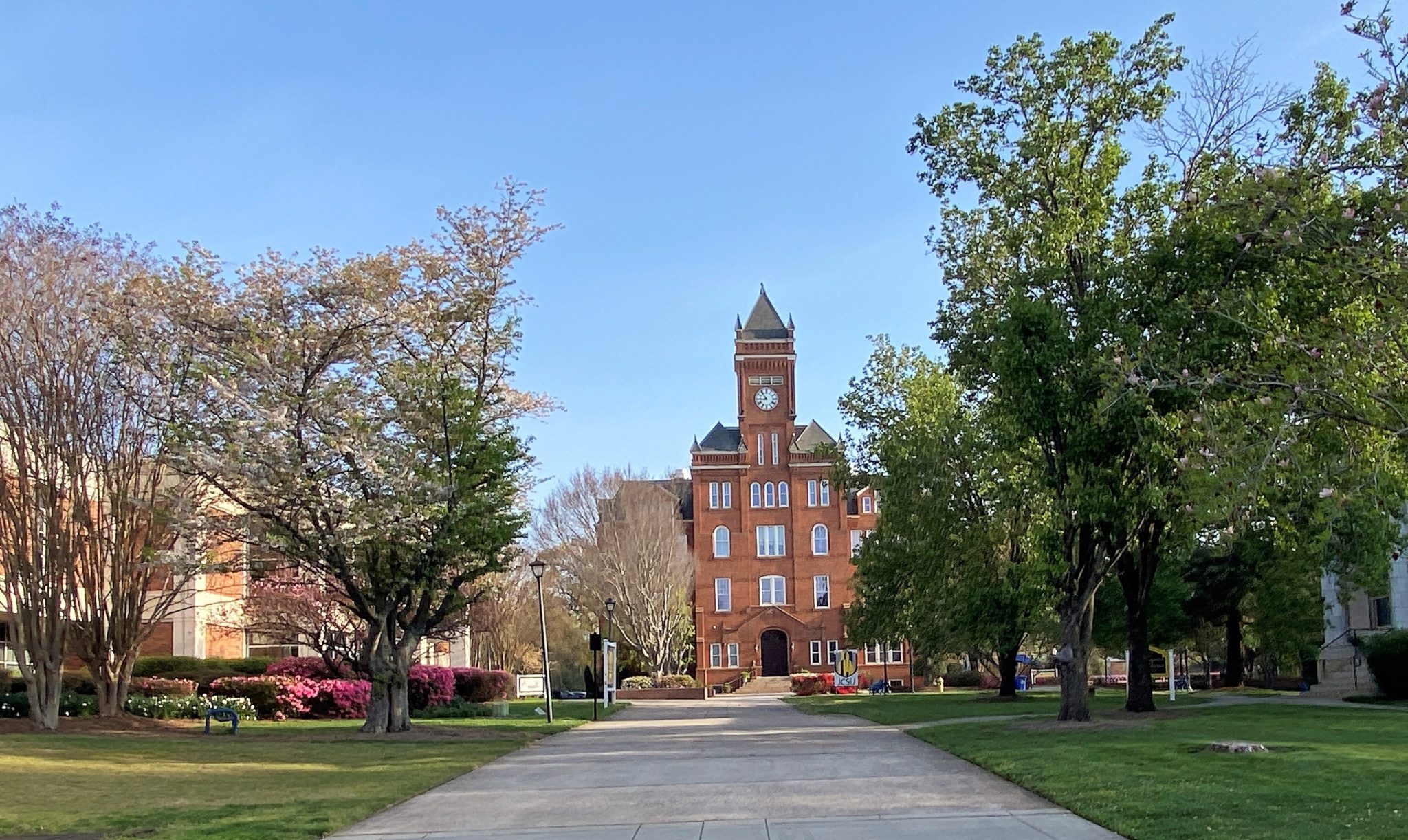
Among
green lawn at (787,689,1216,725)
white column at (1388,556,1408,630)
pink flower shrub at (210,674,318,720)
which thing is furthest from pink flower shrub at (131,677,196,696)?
white column at (1388,556,1408,630)

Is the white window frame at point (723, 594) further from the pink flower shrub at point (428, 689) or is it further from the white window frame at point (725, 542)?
the pink flower shrub at point (428, 689)

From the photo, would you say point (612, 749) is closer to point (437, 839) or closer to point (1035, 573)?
point (1035, 573)

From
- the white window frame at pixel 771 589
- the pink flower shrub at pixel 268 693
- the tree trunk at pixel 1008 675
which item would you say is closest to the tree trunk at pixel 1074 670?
the tree trunk at pixel 1008 675

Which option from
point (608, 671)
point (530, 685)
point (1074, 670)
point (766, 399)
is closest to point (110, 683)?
point (530, 685)

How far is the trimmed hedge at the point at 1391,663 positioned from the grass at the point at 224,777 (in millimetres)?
19283

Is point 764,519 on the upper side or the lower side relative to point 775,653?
upper

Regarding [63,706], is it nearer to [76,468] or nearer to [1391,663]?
[76,468]

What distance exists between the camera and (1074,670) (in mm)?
A: 22438

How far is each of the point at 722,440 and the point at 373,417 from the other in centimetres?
5448

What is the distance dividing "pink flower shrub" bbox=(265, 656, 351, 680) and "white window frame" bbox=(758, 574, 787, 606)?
40566 millimetres

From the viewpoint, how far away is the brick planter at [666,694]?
54281mm

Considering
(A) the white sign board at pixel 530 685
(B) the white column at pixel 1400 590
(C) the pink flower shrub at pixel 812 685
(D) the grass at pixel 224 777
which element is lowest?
(C) the pink flower shrub at pixel 812 685

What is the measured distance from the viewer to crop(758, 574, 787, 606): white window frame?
77.1 m

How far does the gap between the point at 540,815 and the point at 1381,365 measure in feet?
32.4
